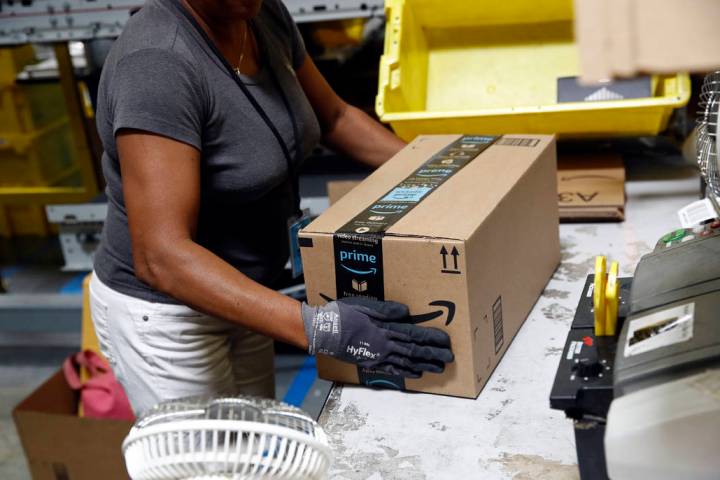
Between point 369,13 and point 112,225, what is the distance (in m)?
0.99

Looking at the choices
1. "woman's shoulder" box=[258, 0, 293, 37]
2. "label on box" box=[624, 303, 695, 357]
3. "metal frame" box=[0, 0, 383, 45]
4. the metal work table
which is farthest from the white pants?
"metal frame" box=[0, 0, 383, 45]

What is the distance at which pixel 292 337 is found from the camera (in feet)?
3.94

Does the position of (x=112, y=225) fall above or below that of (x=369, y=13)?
below

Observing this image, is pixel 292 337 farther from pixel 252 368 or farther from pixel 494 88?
pixel 494 88

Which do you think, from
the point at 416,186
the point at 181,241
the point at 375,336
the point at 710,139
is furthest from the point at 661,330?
the point at 181,241

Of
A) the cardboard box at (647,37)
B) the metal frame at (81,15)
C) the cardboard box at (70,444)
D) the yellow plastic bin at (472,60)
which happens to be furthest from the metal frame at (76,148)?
the cardboard box at (647,37)

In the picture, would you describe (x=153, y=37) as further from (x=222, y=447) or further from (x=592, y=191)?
(x=592, y=191)

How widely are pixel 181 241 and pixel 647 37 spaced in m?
0.81

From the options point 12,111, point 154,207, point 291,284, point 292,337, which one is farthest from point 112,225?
point 12,111

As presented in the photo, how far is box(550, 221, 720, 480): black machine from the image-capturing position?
2.59 feet

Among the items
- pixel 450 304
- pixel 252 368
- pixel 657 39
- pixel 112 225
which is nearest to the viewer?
pixel 657 39

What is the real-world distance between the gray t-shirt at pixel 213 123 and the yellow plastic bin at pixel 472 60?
38cm

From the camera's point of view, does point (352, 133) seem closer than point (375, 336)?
No

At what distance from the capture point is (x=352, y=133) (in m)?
1.77
